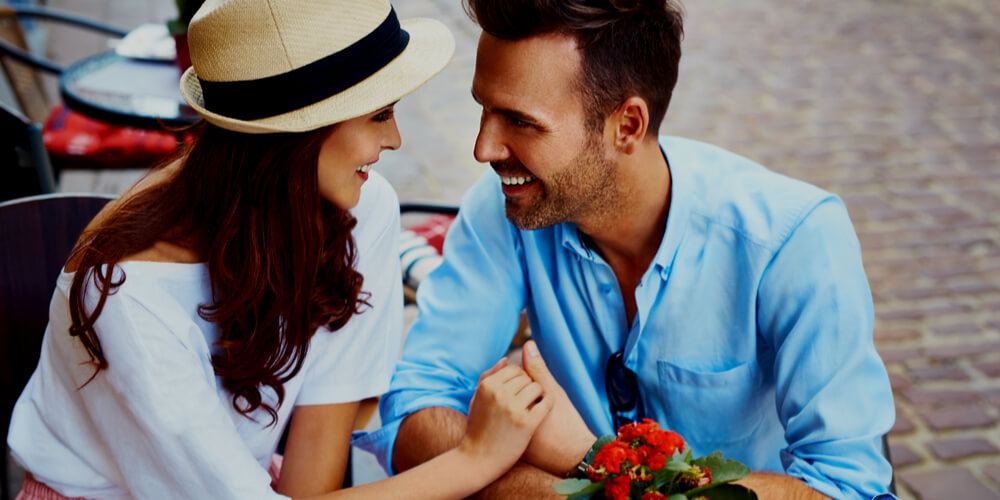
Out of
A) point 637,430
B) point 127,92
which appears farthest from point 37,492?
point 127,92

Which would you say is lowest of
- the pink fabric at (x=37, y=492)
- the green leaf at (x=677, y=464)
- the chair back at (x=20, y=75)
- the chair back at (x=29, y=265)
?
the chair back at (x=20, y=75)

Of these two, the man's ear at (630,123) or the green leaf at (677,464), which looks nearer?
the green leaf at (677,464)

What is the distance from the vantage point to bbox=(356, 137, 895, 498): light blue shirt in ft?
6.11

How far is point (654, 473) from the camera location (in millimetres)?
1508

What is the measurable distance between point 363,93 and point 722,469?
0.87m

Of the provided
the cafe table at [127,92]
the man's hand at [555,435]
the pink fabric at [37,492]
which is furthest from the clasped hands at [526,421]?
the cafe table at [127,92]

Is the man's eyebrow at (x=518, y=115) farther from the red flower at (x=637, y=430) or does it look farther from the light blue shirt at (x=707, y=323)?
the red flower at (x=637, y=430)

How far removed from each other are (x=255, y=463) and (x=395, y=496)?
0.85 feet

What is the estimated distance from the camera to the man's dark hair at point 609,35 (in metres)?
1.93

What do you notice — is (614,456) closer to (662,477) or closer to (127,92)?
(662,477)

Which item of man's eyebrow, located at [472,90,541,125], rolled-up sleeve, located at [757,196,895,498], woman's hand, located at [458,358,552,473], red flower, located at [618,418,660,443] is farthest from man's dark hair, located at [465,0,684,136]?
red flower, located at [618,418,660,443]

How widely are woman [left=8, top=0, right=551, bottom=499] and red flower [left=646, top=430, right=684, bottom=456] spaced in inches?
16.5

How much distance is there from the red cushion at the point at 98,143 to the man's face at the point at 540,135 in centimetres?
280

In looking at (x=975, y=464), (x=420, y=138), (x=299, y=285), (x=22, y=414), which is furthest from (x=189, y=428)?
(x=420, y=138)
